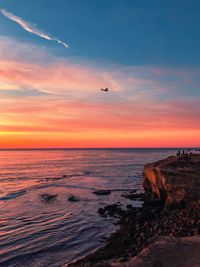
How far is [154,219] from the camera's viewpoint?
2684 centimetres

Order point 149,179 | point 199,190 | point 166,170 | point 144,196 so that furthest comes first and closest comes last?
point 144,196, point 149,179, point 166,170, point 199,190

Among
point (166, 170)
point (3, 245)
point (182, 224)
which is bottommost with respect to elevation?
point (3, 245)

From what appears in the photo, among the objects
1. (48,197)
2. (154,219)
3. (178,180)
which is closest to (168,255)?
(154,219)

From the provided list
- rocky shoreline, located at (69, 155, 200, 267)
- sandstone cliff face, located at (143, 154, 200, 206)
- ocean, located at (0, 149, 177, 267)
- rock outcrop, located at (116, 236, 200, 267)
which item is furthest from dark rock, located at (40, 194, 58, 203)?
rock outcrop, located at (116, 236, 200, 267)

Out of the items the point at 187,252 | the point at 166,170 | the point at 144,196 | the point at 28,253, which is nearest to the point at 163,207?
the point at 166,170

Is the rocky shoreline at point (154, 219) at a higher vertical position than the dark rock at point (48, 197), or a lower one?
higher

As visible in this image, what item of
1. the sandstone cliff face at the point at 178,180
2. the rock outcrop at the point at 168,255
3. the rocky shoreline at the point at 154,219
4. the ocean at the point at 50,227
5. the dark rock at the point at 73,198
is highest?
the sandstone cliff face at the point at 178,180

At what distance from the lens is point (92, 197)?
137ft

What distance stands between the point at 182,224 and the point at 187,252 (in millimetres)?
8635

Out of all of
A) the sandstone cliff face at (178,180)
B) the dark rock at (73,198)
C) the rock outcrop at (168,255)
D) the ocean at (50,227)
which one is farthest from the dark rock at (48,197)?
the rock outcrop at (168,255)

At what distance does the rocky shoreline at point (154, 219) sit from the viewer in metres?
18.9

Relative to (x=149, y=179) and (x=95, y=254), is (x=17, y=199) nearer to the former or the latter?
(x=149, y=179)

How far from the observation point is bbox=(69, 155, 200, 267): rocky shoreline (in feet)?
62.0

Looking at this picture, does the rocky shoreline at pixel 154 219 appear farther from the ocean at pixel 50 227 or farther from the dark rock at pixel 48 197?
the dark rock at pixel 48 197
